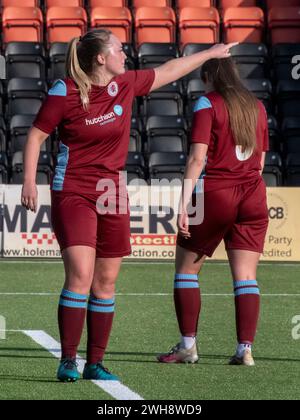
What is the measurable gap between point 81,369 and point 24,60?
12958 millimetres

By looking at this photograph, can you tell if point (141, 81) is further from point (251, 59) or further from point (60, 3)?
point (60, 3)

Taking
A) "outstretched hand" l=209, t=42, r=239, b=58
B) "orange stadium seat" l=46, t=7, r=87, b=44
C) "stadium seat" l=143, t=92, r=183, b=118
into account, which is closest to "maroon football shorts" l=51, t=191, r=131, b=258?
"outstretched hand" l=209, t=42, r=239, b=58

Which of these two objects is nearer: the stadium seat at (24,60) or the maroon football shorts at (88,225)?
the maroon football shorts at (88,225)

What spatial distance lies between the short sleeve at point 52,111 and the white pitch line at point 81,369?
1.42 meters

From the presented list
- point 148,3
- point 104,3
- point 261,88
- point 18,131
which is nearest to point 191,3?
point 148,3

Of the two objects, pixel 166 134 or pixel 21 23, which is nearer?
pixel 166 134

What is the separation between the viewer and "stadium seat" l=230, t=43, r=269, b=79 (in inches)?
782

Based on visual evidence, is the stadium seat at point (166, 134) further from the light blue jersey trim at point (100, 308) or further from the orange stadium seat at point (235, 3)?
the light blue jersey trim at point (100, 308)

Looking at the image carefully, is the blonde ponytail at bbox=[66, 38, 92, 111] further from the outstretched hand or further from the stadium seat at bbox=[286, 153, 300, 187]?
the stadium seat at bbox=[286, 153, 300, 187]

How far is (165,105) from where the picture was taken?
19188 mm

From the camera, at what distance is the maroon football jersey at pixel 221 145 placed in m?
7.19

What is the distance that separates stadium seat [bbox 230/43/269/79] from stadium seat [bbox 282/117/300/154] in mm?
1336

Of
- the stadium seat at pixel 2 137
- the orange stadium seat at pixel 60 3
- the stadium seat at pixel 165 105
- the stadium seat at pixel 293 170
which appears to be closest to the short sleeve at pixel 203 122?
the stadium seat at pixel 293 170
